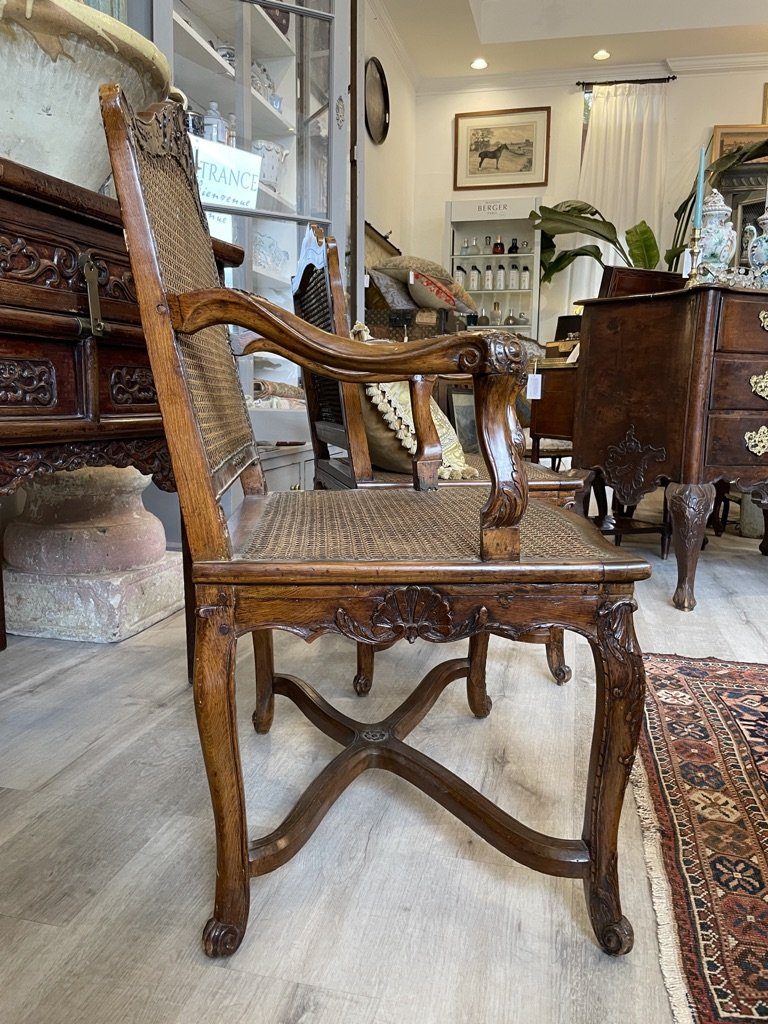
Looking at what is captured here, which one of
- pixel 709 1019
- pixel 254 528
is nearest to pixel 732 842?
pixel 709 1019

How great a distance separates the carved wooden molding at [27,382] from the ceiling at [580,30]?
4.94 m

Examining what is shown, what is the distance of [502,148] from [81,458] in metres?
6.01

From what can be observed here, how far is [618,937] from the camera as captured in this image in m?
0.80

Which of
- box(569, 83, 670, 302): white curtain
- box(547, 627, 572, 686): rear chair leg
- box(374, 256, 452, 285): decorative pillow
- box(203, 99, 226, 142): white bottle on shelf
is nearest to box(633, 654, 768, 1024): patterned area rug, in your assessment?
box(547, 627, 572, 686): rear chair leg

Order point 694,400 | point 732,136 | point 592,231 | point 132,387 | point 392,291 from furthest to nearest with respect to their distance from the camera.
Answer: point 732,136 → point 592,231 → point 392,291 → point 694,400 → point 132,387

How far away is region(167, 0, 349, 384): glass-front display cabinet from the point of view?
7.57ft

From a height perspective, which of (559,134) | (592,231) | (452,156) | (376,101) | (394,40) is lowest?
(592,231)

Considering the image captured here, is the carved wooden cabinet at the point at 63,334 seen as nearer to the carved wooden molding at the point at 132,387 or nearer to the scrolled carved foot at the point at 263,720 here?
the carved wooden molding at the point at 132,387

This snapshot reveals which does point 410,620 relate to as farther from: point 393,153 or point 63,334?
point 393,153

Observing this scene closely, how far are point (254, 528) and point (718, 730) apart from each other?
101 cm

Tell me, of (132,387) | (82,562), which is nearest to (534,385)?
(82,562)

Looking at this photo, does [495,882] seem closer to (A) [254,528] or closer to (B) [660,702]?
(A) [254,528]

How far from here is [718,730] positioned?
4.44ft

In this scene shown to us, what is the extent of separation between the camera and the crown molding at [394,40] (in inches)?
175
